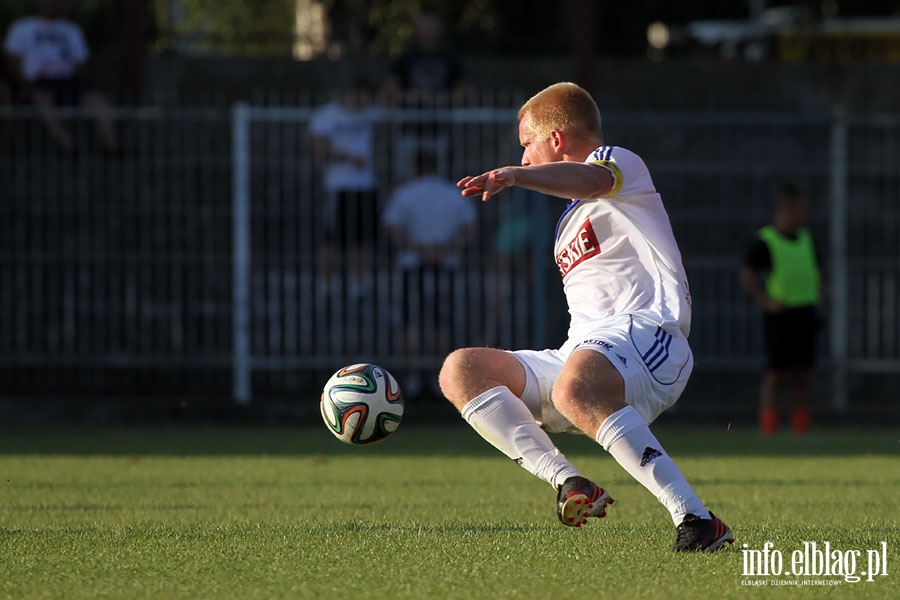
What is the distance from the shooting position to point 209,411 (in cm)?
1376

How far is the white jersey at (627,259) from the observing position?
564cm

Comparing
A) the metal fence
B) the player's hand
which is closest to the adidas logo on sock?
the player's hand

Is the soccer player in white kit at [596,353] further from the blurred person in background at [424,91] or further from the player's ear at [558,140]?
the blurred person in background at [424,91]

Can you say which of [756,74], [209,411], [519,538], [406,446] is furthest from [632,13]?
[519,538]

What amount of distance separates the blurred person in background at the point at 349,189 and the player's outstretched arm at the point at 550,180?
817 centimetres

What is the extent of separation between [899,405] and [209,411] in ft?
21.2

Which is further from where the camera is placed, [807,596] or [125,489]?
[125,489]

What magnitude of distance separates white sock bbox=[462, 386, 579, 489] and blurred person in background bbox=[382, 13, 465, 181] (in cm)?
826

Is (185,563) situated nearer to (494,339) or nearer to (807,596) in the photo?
(807,596)

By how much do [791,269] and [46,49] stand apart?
23.7 feet

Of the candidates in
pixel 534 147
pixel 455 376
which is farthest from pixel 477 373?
pixel 534 147

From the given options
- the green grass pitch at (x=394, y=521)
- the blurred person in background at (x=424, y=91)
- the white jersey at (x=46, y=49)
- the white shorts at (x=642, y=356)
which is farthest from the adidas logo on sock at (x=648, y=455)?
the white jersey at (x=46, y=49)

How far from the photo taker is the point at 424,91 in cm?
1427

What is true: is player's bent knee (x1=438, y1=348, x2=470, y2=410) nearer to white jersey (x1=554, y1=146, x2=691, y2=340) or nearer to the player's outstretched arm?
white jersey (x1=554, y1=146, x2=691, y2=340)
